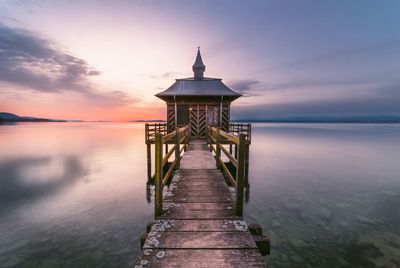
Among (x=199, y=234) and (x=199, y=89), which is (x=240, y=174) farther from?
(x=199, y=89)

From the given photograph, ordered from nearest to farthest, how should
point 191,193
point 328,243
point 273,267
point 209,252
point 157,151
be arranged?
point 209,252, point 157,151, point 191,193, point 273,267, point 328,243

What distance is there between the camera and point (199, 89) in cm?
2017

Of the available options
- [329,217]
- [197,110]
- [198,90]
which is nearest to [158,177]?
[329,217]

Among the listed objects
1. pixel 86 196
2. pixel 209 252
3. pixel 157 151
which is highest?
pixel 157 151

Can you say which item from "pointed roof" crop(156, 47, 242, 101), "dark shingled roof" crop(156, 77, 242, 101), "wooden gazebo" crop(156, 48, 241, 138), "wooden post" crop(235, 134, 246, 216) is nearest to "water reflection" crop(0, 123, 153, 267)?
"wooden post" crop(235, 134, 246, 216)

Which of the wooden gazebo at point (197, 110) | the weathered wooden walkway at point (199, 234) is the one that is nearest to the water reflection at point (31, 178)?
the wooden gazebo at point (197, 110)

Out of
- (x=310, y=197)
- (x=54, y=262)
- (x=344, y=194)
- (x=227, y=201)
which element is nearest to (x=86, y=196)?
(x=54, y=262)

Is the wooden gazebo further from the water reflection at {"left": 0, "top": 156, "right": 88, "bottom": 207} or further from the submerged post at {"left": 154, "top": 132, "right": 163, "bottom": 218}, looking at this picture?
the submerged post at {"left": 154, "top": 132, "right": 163, "bottom": 218}

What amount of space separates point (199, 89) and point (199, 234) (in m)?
17.7

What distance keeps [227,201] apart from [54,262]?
670 centimetres

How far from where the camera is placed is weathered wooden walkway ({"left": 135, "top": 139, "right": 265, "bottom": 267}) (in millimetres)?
3102

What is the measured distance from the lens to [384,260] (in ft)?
22.1

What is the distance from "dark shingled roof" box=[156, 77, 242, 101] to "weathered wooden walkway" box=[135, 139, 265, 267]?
1381cm

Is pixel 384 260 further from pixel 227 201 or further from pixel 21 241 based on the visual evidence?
pixel 21 241
